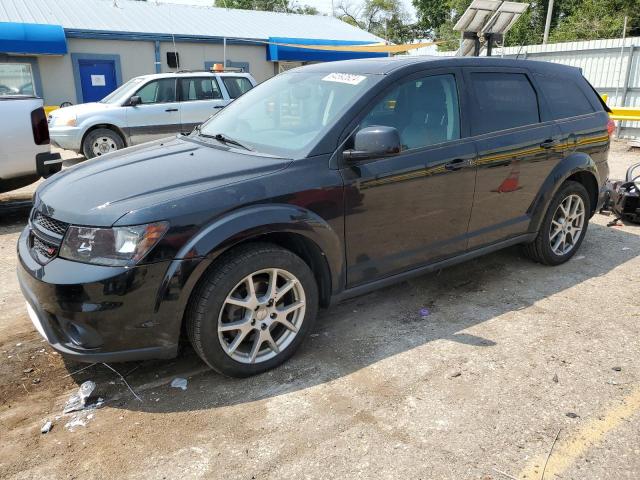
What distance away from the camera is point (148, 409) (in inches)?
115

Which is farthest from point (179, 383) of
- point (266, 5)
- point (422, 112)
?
point (266, 5)

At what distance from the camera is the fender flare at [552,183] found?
4539mm

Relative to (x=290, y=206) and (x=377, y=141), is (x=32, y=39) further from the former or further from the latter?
(x=377, y=141)

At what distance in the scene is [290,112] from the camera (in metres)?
3.75

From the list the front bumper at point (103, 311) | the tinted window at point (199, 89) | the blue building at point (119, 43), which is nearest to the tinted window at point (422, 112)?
the front bumper at point (103, 311)

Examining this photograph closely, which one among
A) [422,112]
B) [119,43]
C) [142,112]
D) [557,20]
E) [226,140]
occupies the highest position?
[557,20]

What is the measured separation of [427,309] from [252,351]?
1572mm

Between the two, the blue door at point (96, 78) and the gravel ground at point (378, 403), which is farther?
the blue door at point (96, 78)

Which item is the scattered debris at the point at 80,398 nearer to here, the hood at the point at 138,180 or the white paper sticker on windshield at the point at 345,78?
the hood at the point at 138,180

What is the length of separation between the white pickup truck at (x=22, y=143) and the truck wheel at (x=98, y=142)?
397 centimetres

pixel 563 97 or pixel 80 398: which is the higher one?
pixel 563 97

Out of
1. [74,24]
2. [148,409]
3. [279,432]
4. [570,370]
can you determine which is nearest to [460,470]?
[279,432]

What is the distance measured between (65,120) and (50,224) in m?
8.46

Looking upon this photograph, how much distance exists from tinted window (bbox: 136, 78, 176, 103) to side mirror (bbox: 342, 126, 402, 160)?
871cm
